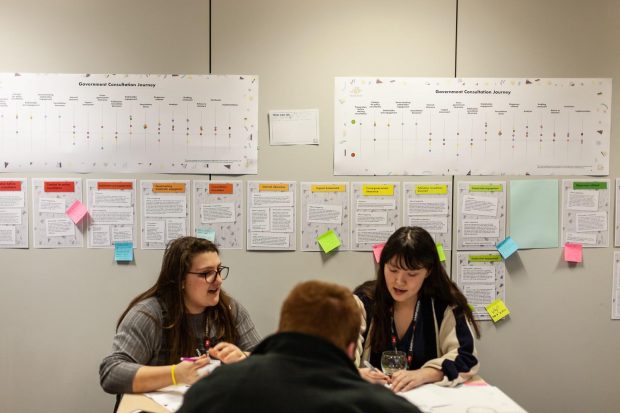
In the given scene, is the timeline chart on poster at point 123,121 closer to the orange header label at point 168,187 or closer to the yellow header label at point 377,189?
the orange header label at point 168,187

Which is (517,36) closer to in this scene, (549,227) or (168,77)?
(549,227)

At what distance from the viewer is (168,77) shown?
8.29 feet

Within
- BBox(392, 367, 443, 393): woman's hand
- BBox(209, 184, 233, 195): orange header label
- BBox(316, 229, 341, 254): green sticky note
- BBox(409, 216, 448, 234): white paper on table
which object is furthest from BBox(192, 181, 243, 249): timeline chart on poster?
BBox(392, 367, 443, 393): woman's hand

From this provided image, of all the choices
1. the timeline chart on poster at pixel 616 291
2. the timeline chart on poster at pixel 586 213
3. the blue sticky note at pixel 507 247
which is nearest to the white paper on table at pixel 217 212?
the blue sticky note at pixel 507 247

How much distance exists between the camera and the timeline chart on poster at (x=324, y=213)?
8.45 ft

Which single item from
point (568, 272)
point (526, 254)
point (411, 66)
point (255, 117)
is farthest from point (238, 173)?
point (568, 272)

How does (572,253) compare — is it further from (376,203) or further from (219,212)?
(219,212)

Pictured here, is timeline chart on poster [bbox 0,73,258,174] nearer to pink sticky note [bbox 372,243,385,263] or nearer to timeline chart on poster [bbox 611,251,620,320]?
pink sticky note [bbox 372,243,385,263]

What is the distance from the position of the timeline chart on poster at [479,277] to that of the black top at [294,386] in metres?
1.63

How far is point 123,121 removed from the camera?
2535 mm

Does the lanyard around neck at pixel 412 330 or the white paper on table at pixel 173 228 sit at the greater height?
the white paper on table at pixel 173 228

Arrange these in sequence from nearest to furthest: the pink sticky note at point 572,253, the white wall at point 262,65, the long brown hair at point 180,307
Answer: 1. the long brown hair at point 180,307
2. the white wall at point 262,65
3. the pink sticky note at point 572,253

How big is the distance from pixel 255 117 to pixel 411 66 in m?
0.86

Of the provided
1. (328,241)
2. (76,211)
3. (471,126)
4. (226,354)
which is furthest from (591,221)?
(76,211)
